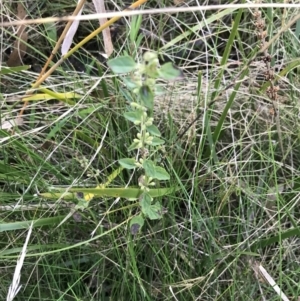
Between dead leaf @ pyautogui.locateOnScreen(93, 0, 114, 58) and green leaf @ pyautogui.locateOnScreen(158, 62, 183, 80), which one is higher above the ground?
green leaf @ pyautogui.locateOnScreen(158, 62, 183, 80)

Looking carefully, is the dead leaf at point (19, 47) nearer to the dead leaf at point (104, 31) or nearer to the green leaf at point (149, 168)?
the dead leaf at point (104, 31)

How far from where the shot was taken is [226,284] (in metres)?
0.90

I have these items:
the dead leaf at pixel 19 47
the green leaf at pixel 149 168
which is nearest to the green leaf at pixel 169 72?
the green leaf at pixel 149 168

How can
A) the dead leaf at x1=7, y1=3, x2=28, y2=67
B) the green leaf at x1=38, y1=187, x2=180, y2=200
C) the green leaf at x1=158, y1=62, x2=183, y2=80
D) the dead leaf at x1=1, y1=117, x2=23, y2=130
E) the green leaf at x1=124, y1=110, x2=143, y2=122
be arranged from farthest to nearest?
the dead leaf at x1=7, y1=3, x2=28, y2=67 → the dead leaf at x1=1, y1=117, x2=23, y2=130 → the green leaf at x1=38, y1=187, x2=180, y2=200 → the green leaf at x1=124, y1=110, x2=143, y2=122 → the green leaf at x1=158, y1=62, x2=183, y2=80

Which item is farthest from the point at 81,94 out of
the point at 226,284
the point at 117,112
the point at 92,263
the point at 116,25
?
the point at 226,284

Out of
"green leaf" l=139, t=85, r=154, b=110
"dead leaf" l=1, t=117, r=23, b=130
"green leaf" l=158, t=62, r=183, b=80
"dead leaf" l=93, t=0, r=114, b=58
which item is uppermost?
"green leaf" l=158, t=62, r=183, b=80

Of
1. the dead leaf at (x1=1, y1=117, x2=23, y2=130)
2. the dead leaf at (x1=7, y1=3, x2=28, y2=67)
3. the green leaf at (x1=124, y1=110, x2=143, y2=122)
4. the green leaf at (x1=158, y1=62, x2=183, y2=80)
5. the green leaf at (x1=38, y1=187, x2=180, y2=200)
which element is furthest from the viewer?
the dead leaf at (x1=7, y1=3, x2=28, y2=67)

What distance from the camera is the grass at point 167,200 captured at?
0.88m

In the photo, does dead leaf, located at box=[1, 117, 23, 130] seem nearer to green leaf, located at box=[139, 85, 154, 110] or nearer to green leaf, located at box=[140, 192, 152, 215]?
green leaf, located at box=[140, 192, 152, 215]

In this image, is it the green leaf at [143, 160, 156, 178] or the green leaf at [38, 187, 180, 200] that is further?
the green leaf at [38, 187, 180, 200]

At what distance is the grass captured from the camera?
0.88 m

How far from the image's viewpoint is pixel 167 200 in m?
0.92

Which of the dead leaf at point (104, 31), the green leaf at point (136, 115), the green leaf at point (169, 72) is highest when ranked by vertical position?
the green leaf at point (169, 72)

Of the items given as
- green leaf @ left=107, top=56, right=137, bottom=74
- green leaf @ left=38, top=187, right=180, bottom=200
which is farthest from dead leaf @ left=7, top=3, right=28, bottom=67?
green leaf @ left=107, top=56, right=137, bottom=74
